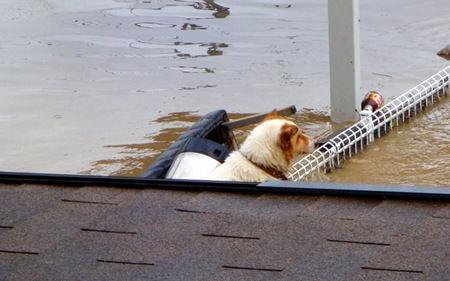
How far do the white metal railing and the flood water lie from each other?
0.34ft

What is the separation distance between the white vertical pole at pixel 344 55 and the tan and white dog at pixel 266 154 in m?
2.16

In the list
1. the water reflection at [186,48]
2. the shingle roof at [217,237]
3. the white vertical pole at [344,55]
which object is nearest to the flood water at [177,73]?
the water reflection at [186,48]

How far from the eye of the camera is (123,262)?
3.15 metres

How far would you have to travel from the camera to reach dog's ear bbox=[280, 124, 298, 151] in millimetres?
5438

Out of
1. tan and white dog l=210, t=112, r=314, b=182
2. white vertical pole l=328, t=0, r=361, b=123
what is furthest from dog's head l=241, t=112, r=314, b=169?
white vertical pole l=328, t=0, r=361, b=123

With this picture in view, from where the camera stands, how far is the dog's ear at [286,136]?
214 inches

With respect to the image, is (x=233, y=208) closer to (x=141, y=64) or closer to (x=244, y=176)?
(x=244, y=176)

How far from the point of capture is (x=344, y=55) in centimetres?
759

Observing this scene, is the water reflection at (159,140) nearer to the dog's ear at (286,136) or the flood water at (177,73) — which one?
the flood water at (177,73)

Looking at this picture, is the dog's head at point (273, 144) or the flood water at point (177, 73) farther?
the flood water at point (177, 73)

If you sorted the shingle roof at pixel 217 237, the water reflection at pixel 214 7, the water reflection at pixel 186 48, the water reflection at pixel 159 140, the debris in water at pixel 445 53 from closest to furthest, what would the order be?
the shingle roof at pixel 217 237
the water reflection at pixel 159 140
the debris in water at pixel 445 53
the water reflection at pixel 186 48
the water reflection at pixel 214 7

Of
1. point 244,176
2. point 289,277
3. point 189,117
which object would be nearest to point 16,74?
point 189,117

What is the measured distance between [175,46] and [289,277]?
27.0ft

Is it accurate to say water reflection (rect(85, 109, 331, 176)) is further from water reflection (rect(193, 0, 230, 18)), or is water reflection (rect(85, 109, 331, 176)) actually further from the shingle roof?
water reflection (rect(193, 0, 230, 18))
